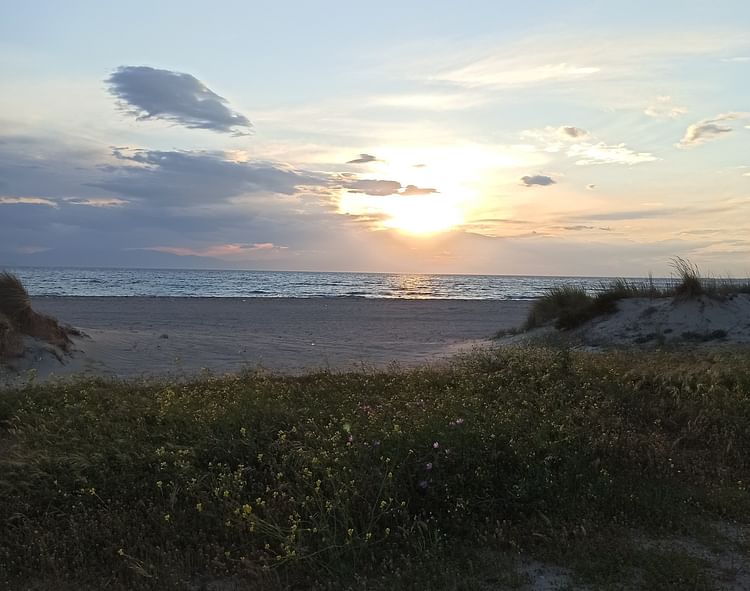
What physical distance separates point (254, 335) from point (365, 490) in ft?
46.4

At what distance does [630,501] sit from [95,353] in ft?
39.1

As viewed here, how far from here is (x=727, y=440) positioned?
232 inches

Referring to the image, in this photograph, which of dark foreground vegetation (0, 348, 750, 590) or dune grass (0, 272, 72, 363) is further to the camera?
dune grass (0, 272, 72, 363)

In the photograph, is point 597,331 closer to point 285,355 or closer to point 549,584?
point 285,355

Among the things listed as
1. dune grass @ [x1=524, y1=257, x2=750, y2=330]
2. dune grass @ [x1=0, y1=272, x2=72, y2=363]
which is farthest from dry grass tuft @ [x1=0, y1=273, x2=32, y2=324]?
dune grass @ [x1=524, y1=257, x2=750, y2=330]

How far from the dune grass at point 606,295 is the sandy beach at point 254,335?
220cm

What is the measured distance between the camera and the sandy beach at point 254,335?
12445 millimetres

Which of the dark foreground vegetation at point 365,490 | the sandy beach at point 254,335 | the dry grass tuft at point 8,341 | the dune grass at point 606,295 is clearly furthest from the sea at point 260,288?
the dark foreground vegetation at point 365,490

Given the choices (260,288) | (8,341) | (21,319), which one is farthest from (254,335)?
(260,288)

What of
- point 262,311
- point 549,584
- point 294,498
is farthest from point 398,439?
point 262,311

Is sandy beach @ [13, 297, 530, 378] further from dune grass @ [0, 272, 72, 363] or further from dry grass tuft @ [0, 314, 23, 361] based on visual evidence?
dune grass @ [0, 272, 72, 363]

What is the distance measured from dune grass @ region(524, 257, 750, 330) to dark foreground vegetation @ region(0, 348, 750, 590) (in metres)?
10.3

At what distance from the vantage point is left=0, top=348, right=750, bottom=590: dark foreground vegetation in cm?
393

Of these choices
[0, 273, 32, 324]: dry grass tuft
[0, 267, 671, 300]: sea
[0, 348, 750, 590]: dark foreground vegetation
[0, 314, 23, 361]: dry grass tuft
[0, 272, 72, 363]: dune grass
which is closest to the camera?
[0, 348, 750, 590]: dark foreground vegetation
